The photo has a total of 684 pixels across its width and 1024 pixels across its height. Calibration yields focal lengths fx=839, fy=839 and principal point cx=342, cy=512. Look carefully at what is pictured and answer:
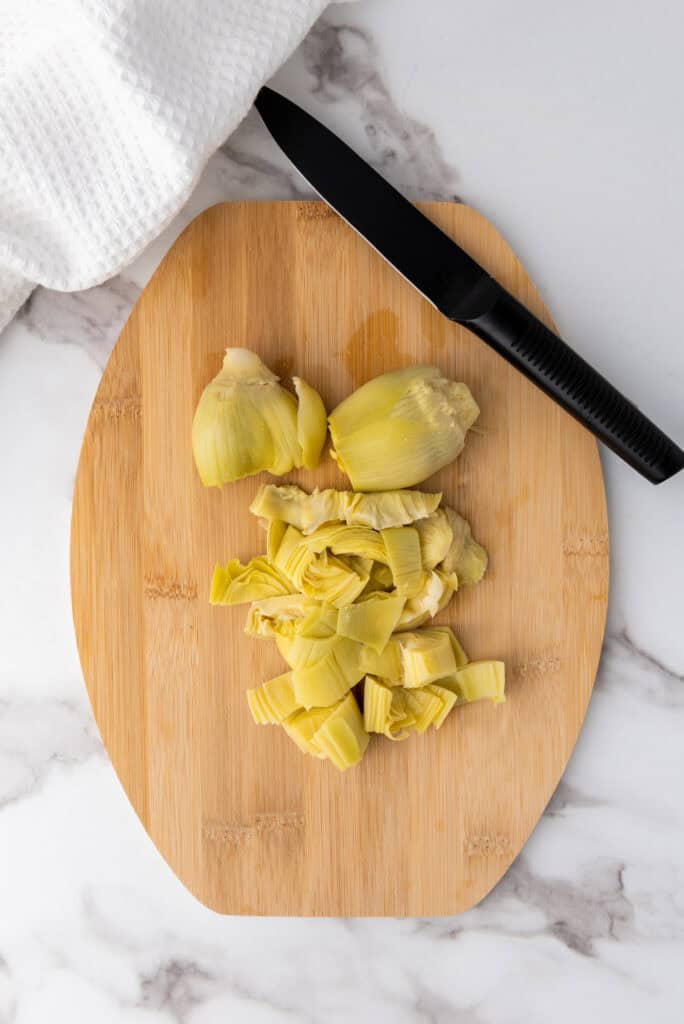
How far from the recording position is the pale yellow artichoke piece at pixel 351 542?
2.88 feet

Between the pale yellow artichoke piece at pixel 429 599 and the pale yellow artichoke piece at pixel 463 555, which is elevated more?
the pale yellow artichoke piece at pixel 463 555

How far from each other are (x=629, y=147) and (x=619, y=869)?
0.82 metres

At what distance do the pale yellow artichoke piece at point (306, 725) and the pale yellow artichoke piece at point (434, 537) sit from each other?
Result: 0.65ft

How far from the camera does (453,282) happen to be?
2.85 feet

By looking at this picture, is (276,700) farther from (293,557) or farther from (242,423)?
(242,423)

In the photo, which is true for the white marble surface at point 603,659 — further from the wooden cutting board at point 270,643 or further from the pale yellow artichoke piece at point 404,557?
the pale yellow artichoke piece at point 404,557

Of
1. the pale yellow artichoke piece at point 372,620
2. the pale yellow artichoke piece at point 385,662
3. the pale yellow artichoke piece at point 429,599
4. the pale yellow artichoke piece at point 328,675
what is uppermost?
the pale yellow artichoke piece at point 429,599

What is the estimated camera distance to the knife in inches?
34.0

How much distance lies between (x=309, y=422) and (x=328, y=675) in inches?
10.5

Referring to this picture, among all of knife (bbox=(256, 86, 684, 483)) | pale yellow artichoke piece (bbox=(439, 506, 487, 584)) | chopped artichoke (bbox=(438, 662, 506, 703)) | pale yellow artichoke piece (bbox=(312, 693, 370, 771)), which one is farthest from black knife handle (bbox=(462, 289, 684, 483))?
pale yellow artichoke piece (bbox=(312, 693, 370, 771))

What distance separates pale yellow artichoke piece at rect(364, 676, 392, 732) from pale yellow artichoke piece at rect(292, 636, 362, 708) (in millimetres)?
24

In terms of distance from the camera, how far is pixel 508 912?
0.98 metres

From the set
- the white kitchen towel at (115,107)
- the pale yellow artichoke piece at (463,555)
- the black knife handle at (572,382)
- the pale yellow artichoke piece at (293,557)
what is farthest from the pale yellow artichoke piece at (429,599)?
the white kitchen towel at (115,107)

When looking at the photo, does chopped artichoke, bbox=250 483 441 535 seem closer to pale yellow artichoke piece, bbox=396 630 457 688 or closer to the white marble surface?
pale yellow artichoke piece, bbox=396 630 457 688
